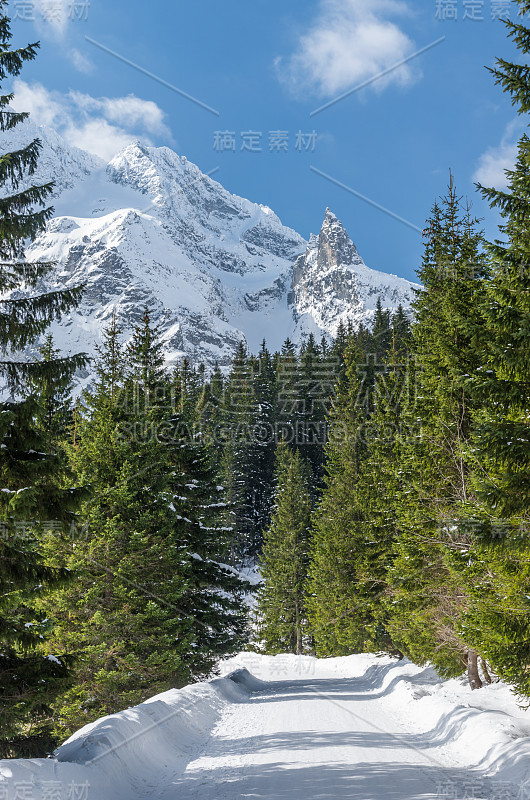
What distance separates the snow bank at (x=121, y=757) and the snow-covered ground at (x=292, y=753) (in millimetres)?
16

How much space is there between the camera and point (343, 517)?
28734mm

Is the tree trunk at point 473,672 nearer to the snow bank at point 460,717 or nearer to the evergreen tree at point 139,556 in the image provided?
the snow bank at point 460,717

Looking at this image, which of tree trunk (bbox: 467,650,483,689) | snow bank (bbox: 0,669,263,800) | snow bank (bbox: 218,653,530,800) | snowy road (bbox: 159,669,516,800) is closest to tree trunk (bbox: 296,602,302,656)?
snow bank (bbox: 218,653,530,800)

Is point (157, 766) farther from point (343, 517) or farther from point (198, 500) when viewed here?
point (343, 517)

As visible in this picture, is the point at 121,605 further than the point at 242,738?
Yes

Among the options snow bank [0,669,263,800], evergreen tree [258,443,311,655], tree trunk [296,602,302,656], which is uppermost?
snow bank [0,669,263,800]

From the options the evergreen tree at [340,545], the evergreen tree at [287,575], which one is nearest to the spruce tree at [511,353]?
the evergreen tree at [340,545]

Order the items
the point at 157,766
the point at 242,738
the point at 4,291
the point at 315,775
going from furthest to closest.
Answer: the point at 242,738 < the point at 4,291 < the point at 157,766 < the point at 315,775

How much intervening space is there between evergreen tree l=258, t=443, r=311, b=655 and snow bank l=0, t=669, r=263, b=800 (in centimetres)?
2566

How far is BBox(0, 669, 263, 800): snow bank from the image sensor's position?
5.89m

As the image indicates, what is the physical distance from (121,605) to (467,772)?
35.9ft

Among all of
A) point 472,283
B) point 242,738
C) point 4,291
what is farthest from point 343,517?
point 4,291

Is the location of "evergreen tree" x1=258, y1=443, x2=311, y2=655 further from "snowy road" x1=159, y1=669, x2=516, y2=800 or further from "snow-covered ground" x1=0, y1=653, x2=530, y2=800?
"snowy road" x1=159, y1=669, x2=516, y2=800

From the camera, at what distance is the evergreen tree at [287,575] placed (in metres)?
37.9
